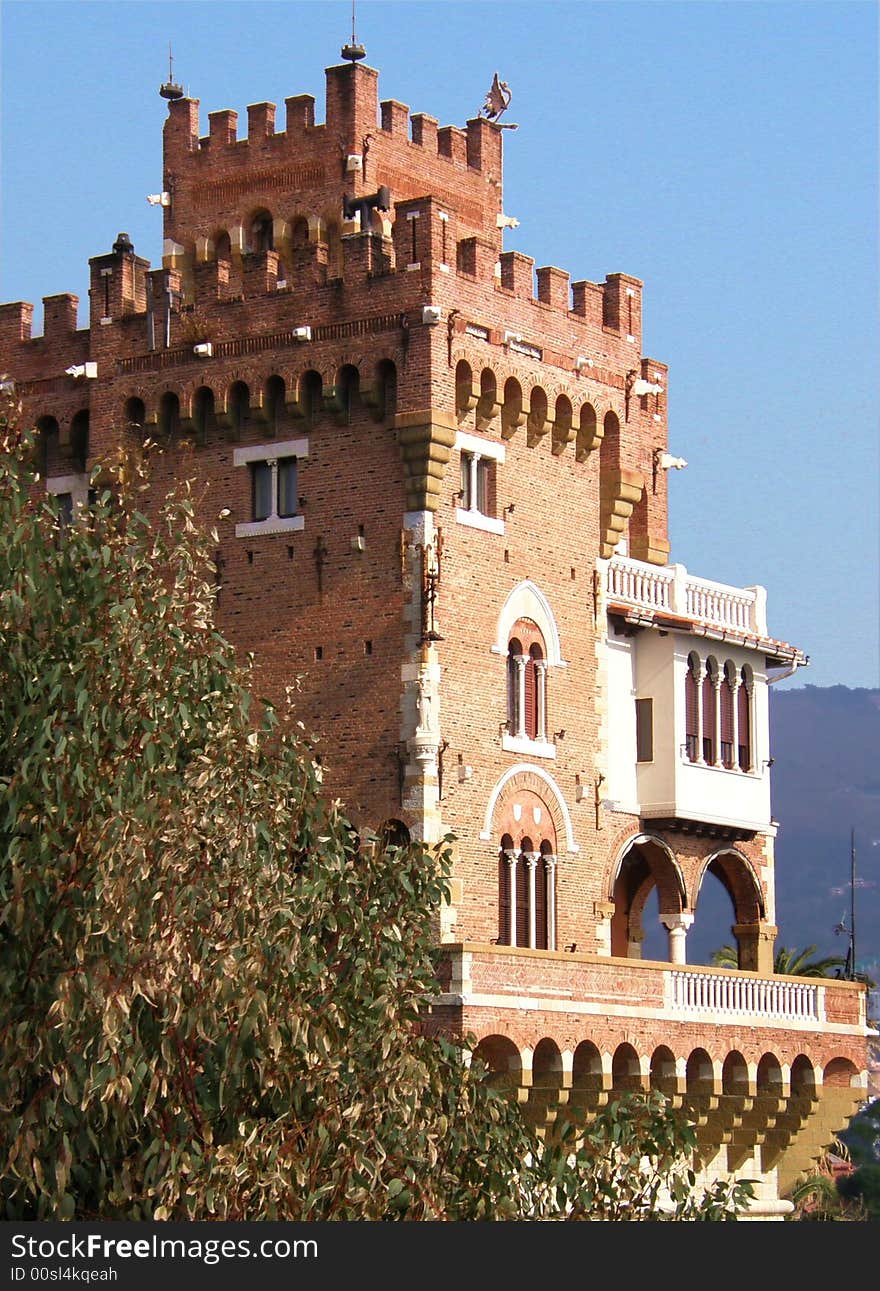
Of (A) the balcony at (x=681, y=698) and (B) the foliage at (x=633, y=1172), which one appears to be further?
(A) the balcony at (x=681, y=698)

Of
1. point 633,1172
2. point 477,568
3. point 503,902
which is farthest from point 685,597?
point 633,1172

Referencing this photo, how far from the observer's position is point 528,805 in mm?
52938

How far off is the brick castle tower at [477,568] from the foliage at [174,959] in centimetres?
1455

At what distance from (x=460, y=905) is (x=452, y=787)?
223 cm

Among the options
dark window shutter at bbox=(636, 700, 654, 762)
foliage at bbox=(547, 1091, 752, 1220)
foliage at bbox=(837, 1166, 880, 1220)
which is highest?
dark window shutter at bbox=(636, 700, 654, 762)

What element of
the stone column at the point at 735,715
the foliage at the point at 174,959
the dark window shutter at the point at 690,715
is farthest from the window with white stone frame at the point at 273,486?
the foliage at the point at 174,959

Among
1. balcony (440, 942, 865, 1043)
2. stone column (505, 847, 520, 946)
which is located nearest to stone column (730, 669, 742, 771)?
balcony (440, 942, 865, 1043)

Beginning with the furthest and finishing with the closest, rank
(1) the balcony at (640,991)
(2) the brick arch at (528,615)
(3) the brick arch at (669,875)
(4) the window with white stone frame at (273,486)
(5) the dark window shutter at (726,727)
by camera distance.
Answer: (5) the dark window shutter at (726,727)
(3) the brick arch at (669,875)
(4) the window with white stone frame at (273,486)
(2) the brick arch at (528,615)
(1) the balcony at (640,991)

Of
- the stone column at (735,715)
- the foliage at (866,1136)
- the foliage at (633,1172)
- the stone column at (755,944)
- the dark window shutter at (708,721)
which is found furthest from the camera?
the foliage at (866,1136)

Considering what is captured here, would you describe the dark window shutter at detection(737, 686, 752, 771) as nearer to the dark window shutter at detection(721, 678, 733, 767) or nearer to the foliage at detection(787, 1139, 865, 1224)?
the dark window shutter at detection(721, 678, 733, 767)

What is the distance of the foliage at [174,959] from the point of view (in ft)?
95.2

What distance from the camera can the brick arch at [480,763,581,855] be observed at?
51.8 meters

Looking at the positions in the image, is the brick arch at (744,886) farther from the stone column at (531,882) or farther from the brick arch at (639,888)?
the stone column at (531,882)

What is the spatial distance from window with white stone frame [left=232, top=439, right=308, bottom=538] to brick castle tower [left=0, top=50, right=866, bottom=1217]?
0.20 ft
